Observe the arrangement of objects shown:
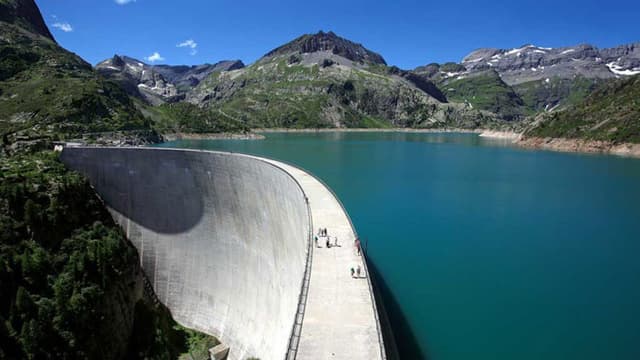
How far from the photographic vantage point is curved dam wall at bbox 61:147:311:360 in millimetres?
21312

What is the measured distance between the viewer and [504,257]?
24766 millimetres

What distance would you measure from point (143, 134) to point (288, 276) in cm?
8427

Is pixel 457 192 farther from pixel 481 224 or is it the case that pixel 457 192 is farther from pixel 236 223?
pixel 236 223

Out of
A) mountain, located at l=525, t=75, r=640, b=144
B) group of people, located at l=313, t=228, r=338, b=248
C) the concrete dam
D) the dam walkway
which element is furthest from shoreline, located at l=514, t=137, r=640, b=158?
the dam walkway

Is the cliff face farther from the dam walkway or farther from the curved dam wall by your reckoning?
the dam walkway

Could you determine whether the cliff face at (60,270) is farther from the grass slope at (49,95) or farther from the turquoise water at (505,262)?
the grass slope at (49,95)

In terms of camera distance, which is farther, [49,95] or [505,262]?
[49,95]

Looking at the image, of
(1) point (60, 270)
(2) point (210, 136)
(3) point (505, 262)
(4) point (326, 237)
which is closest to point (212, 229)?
(1) point (60, 270)

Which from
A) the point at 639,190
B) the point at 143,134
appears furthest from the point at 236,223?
the point at 143,134

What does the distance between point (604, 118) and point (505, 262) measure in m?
82.6

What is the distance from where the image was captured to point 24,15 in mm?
120812

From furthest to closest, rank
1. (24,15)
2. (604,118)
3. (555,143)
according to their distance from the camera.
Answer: (24,15)
(555,143)
(604,118)

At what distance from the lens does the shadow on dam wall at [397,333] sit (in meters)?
15.2

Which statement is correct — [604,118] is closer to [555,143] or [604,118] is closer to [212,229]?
[555,143]
